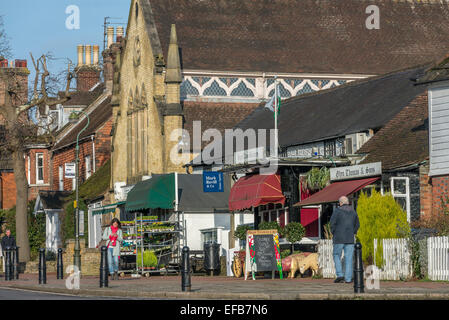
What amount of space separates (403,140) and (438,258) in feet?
24.1

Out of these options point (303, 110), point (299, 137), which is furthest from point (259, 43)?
point (299, 137)

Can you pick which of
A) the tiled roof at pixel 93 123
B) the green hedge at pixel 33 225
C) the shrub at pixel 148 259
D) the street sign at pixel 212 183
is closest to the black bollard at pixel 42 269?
the shrub at pixel 148 259

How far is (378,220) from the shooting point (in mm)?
26516

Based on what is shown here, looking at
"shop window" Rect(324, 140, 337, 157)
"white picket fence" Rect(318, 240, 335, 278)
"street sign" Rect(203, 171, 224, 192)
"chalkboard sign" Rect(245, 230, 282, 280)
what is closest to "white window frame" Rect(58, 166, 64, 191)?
"street sign" Rect(203, 171, 224, 192)

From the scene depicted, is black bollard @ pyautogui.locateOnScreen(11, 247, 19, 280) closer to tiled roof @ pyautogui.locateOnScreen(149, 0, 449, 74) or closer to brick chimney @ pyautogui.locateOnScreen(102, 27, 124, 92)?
tiled roof @ pyautogui.locateOnScreen(149, 0, 449, 74)

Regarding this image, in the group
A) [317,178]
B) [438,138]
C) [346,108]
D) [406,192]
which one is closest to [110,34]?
[346,108]

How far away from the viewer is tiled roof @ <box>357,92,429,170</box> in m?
29.0

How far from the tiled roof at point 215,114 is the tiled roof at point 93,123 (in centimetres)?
1147

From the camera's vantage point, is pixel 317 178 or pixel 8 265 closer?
pixel 317 178

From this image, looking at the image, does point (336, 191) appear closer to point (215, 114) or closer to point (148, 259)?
point (148, 259)

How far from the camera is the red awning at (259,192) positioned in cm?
3297

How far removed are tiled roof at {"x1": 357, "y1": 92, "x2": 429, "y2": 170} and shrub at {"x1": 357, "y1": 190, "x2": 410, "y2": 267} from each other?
2.12 meters
